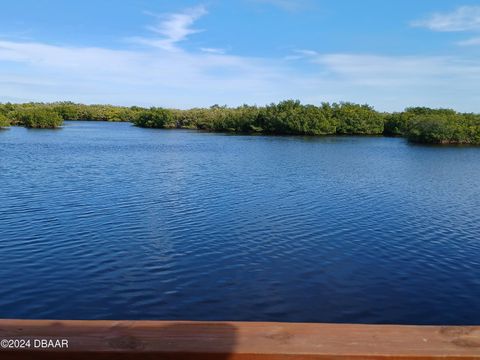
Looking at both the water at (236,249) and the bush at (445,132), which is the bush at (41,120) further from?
the water at (236,249)

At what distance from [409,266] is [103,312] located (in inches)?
426

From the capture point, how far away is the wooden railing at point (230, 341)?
201 centimetres

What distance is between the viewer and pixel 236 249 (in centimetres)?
1781

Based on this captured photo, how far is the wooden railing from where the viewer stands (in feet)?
6.59

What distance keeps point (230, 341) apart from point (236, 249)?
1587cm

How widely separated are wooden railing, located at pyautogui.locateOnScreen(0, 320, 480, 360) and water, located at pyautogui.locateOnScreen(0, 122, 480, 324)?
10.2 metres

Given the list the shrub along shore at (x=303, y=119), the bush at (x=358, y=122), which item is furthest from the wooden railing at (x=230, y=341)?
the bush at (x=358, y=122)

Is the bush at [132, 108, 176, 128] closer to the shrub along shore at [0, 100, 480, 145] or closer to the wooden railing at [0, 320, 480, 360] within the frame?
the shrub along shore at [0, 100, 480, 145]

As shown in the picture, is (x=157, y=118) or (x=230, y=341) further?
(x=157, y=118)

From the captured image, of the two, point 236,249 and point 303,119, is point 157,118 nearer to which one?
point 303,119

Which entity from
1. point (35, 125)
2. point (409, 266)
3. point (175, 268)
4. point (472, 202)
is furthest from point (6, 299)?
point (35, 125)

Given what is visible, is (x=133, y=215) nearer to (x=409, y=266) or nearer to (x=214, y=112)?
(x=409, y=266)

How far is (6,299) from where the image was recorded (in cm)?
1276

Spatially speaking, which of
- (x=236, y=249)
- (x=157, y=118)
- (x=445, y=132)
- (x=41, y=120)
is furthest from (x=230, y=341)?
(x=157, y=118)
